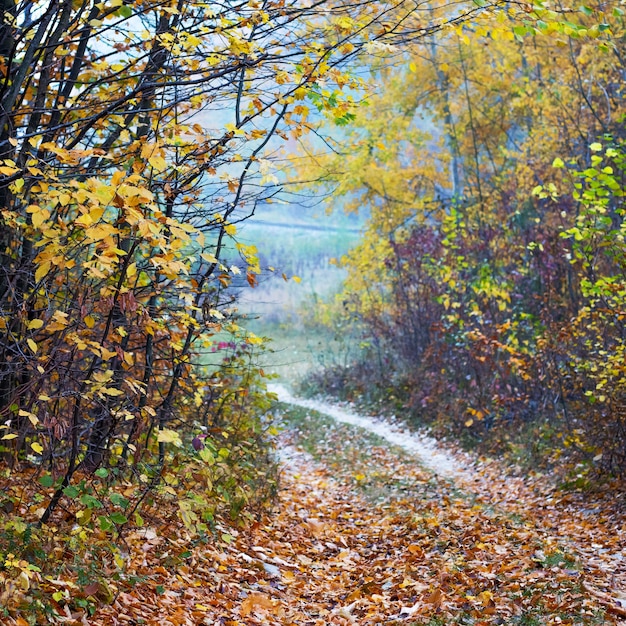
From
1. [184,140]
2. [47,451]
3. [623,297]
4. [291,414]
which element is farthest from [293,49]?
[291,414]

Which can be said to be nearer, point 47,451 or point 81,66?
point 47,451

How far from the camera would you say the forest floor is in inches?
188

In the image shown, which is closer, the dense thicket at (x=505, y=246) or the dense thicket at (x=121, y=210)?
the dense thicket at (x=121, y=210)

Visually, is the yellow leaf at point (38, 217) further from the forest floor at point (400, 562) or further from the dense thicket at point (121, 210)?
the forest floor at point (400, 562)

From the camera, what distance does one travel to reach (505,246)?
13.0m

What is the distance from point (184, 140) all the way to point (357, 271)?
12.6m

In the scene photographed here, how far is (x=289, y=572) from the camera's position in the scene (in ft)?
20.1

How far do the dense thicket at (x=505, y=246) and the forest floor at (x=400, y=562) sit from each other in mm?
1293

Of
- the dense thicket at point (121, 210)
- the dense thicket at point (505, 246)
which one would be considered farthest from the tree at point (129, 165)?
the dense thicket at point (505, 246)

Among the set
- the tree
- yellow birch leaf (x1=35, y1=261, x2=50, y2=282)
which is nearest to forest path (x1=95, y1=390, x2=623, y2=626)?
the tree

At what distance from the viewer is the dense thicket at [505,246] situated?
7996mm

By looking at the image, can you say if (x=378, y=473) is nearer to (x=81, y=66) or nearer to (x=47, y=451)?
(x=47, y=451)

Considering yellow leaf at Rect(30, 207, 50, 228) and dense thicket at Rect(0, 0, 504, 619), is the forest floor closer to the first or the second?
dense thicket at Rect(0, 0, 504, 619)

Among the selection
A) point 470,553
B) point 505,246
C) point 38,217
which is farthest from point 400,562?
point 505,246
